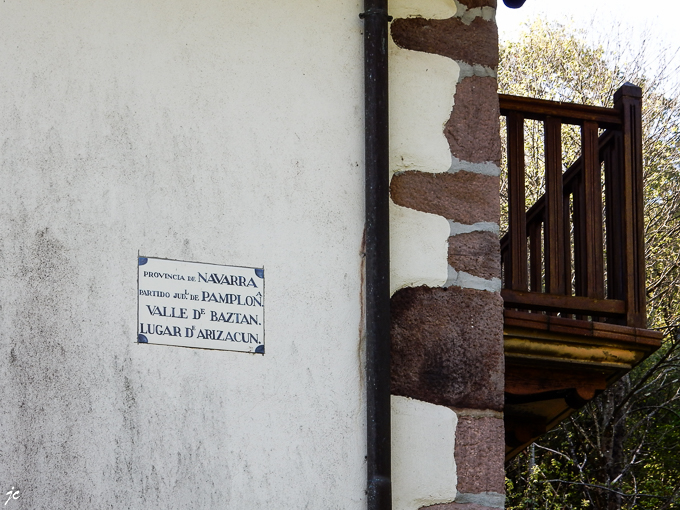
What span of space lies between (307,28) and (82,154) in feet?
2.63

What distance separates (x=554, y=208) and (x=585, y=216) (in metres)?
0.13

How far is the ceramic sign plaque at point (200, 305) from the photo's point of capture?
2.74 m

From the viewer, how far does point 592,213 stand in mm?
4008

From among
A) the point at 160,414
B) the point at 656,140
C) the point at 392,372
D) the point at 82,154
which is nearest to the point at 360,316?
the point at 392,372

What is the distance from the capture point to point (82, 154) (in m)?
2.79

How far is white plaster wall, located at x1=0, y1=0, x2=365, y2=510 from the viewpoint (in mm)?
2605

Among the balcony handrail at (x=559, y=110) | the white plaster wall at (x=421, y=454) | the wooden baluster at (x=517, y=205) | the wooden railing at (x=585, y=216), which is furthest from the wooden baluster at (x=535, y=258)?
the white plaster wall at (x=421, y=454)

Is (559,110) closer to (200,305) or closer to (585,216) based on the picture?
(585,216)

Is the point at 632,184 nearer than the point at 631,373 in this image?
Yes

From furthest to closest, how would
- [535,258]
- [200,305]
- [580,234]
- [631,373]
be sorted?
1. [631,373]
2. [535,258]
3. [580,234]
4. [200,305]

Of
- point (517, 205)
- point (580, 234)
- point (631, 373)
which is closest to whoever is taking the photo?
point (517, 205)

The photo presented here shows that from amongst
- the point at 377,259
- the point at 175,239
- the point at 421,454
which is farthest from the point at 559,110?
the point at 175,239

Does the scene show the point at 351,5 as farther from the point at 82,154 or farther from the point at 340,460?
the point at 340,460

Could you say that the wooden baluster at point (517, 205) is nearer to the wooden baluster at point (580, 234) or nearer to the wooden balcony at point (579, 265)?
the wooden balcony at point (579, 265)
